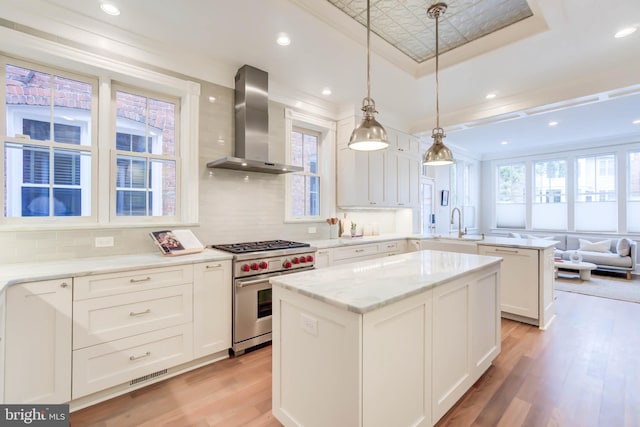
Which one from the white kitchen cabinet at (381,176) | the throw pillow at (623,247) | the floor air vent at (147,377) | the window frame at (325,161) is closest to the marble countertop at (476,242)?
the window frame at (325,161)

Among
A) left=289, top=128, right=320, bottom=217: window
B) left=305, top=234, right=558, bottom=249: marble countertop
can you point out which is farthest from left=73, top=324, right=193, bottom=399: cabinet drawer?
left=289, top=128, right=320, bottom=217: window

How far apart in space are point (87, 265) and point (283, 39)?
8.14ft

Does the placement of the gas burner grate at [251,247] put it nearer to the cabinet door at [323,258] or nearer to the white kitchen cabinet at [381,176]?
the cabinet door at [323,258]

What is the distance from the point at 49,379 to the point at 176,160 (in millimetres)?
2012

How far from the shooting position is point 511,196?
27.0ft

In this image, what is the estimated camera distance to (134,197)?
279 cm

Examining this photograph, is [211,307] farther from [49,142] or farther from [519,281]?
[519,281]

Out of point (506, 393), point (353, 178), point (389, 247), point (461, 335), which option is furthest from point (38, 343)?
point (389, 247)

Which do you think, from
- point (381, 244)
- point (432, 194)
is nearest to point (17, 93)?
point (381, 244)

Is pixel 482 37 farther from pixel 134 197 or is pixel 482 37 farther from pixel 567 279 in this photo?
pixel 567 279

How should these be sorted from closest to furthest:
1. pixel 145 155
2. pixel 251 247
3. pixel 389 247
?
pixel 145 155 < pixel 251 247 < pixel 389 247

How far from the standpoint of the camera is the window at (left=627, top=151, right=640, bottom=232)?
248 inches

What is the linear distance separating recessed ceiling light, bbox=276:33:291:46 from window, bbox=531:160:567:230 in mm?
7814

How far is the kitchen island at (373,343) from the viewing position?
4.28 ft
